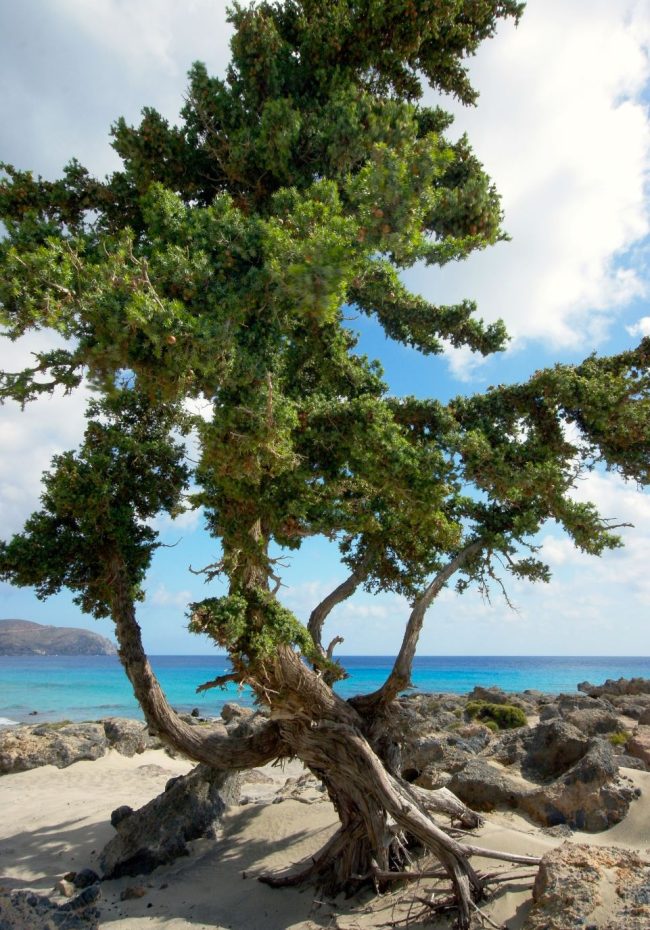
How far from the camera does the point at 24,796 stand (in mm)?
13586

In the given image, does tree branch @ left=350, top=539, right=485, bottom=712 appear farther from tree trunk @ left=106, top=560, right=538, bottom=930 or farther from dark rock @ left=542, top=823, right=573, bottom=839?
dark rock @ left=542, top=823, right=573, bottom=839

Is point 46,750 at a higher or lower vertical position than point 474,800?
higher

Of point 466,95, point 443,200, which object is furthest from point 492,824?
point 466,95

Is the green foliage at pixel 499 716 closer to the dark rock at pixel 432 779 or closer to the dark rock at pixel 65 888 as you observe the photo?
the dark rock at pixel 432 779

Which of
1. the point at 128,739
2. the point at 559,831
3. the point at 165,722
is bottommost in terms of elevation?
the point at 559,831

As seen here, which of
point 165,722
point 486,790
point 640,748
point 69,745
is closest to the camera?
point 165,722

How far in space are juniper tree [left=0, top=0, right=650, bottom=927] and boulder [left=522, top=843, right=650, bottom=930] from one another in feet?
3.02

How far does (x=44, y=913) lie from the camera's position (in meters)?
6.04

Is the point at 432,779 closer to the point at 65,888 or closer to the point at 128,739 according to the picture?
the point at 65,888

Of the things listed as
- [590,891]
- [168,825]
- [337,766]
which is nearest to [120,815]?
[168,825]

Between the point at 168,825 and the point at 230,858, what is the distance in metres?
1.15

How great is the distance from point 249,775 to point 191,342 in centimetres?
1290

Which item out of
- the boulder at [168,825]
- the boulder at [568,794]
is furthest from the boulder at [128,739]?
the boulder at [568,794]

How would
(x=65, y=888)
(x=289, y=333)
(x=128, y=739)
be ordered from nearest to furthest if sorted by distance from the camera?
(x=289, y=333), (x=65, y=888), (x=128, y=739)
